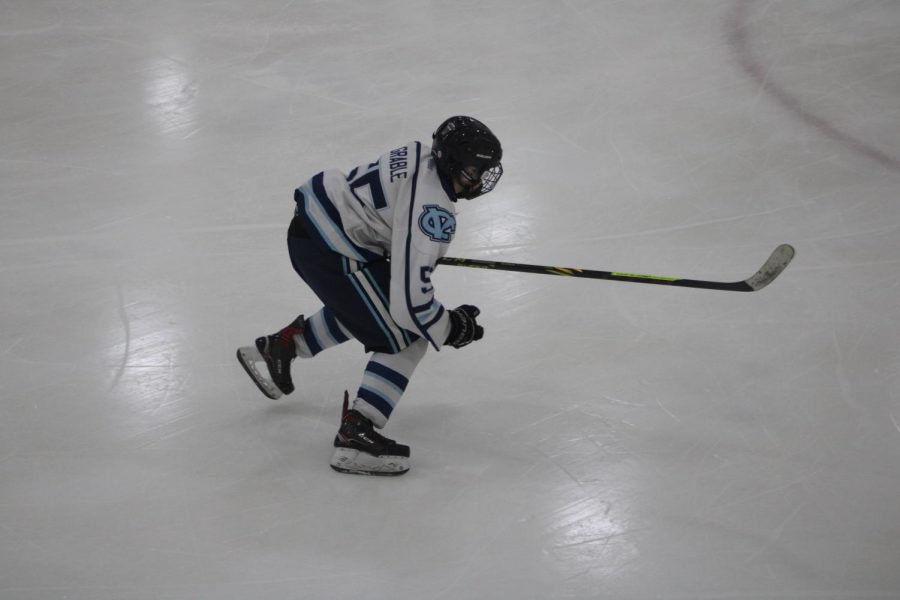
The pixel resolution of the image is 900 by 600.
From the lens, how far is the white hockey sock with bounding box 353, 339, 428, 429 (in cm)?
238

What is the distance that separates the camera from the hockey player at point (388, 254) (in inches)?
87.2

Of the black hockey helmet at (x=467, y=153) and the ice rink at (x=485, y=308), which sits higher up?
the black hockey helmet at (x=467, y=153)

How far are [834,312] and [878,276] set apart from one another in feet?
0.95

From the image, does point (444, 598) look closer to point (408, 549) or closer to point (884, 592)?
point (408, 549)

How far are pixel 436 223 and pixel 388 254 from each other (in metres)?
0.27

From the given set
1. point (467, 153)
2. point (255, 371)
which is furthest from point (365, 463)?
point (467, 153)

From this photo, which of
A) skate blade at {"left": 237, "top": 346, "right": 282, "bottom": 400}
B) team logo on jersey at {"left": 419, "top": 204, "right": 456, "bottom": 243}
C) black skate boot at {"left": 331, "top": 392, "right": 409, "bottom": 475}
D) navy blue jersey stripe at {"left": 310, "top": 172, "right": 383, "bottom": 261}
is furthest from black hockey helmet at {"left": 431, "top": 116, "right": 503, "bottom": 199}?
skate blade at {"left": 237, "top": 346, "right": 282, "bottom": 400}

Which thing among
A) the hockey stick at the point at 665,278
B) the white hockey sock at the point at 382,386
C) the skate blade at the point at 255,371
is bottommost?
the skate blade at the point at 255,371

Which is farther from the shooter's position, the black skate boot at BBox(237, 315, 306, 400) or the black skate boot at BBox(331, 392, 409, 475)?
the black skate boot at BBox(237, 315, 306, 400)

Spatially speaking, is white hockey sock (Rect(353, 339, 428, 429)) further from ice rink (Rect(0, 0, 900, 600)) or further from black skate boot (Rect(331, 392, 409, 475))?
ice rink (Rect(0, 0, 900, 600))

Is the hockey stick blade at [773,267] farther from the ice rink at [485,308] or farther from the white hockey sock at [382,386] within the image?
the white hockey sock at [382,386]

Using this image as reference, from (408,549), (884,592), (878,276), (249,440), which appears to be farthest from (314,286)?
(878,276)

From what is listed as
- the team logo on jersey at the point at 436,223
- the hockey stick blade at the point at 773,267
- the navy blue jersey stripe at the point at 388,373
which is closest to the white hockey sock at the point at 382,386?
the navy blue jersey stripe at the point at 388,373

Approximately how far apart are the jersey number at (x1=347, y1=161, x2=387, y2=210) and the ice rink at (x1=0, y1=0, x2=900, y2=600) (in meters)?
0.71
